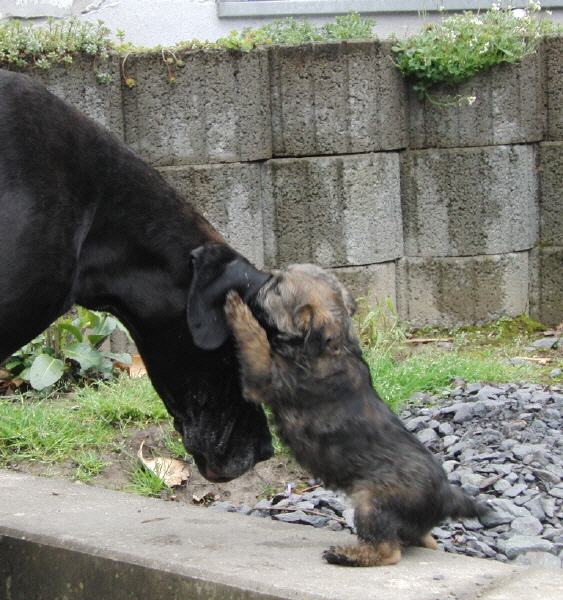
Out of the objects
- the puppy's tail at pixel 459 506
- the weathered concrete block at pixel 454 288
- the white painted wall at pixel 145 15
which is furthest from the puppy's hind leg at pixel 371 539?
the white painted wall at pixel 145 15

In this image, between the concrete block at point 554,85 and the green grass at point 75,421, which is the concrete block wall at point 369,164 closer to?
the concrete block at point 554,85

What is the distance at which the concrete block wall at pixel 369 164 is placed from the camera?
22.9ft

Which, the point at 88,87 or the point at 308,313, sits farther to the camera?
the point at 88,87

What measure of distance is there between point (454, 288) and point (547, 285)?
730 millimetres

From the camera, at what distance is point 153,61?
6855 mm

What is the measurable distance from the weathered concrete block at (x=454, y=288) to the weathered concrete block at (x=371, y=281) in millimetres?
94

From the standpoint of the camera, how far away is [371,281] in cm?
751

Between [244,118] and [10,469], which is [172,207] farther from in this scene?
[244,118]

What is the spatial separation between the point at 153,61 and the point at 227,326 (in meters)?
3.57

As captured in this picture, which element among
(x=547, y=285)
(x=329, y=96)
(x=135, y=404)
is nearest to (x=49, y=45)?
(x=329, y=96)

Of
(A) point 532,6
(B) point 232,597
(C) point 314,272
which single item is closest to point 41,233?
(C) point 314,272

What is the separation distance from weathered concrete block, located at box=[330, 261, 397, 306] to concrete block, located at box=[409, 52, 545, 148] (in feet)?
2.89

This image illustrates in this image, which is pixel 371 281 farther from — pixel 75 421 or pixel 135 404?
pixel 75 421

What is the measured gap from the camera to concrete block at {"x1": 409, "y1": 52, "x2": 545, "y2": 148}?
760 cm
